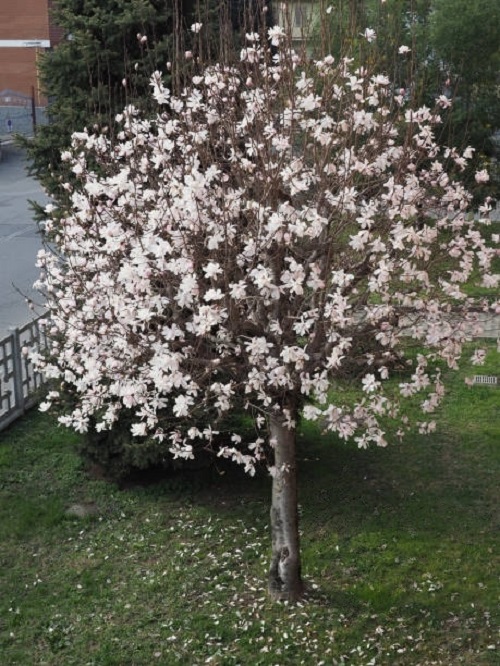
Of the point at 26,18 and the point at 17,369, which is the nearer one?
the point at 17,369

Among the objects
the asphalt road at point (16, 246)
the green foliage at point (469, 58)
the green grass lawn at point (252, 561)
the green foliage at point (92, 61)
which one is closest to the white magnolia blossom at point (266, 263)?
the green grass lawn at point (252, 561)

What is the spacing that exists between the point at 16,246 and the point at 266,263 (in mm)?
14859

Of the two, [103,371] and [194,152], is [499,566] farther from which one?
[194,152]

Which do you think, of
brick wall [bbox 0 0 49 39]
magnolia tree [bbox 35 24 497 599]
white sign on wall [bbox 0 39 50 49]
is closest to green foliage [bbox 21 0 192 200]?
magnolia tree [bbox 35 24 497 599]

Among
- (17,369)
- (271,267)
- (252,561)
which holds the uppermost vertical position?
(271,267)

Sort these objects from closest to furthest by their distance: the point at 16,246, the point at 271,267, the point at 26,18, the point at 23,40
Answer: the point at 271,267 → the point at 16,246 → the point at 26,18 → the point at 23,40

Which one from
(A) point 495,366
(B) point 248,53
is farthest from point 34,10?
(B) point 248,53

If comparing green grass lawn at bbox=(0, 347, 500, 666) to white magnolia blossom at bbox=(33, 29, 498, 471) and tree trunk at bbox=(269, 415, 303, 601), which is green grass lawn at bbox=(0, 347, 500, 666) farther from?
white magnolia blossom at bbox=(33, 29, 498, 471)

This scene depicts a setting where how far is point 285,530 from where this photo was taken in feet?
25.2

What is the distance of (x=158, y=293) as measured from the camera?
6.73 m

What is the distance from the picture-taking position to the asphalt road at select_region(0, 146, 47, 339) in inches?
614

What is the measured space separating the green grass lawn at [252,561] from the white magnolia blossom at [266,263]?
1337 millimetres

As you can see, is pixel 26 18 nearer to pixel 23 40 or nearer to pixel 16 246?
pixel 23 40

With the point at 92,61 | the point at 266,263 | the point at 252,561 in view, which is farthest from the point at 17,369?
the point at 266,263
